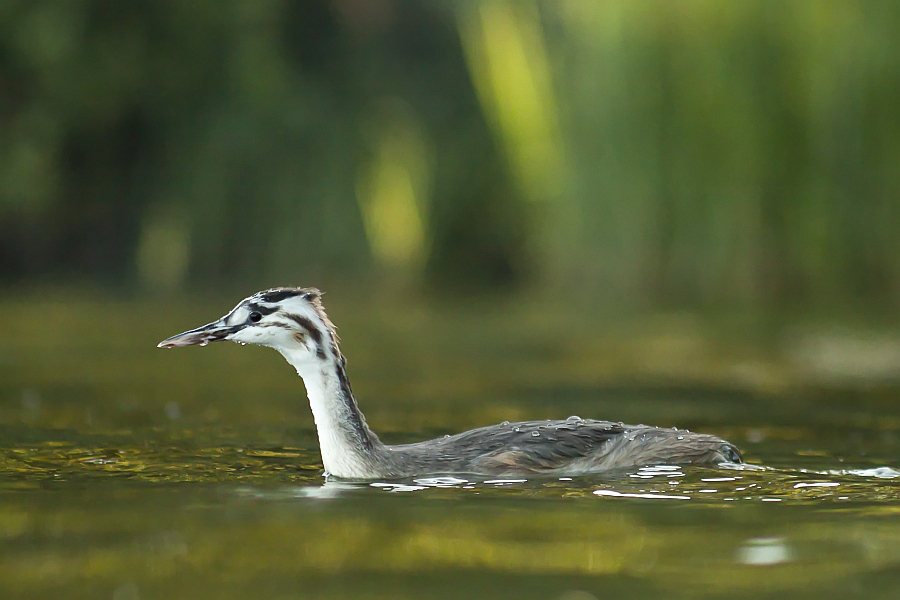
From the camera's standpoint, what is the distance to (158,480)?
7.12m

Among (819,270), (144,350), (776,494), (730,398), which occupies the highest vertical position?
(819,270)

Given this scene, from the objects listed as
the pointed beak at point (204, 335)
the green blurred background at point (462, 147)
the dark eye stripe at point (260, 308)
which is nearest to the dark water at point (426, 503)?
the pointed beak at point (204, 335)

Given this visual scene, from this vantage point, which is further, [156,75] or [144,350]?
[156,75]

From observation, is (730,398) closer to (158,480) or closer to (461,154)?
(158,480)

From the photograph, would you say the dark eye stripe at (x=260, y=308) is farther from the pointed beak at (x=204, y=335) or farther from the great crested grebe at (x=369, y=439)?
the pointed beak at (x=204, y=335)

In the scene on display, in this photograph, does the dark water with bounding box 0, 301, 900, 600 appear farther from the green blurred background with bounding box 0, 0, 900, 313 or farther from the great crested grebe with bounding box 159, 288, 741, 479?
the green blurred background with bounding box 0, 0, 900, 313

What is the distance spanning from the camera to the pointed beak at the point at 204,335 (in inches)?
300

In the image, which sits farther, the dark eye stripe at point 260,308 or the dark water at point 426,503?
the dark eye stripe at point 260,308

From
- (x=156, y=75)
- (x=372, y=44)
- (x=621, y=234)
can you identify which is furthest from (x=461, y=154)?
(x=621, y=234)

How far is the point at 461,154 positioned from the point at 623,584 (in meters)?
25.6

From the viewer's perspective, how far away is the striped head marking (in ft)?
25.2

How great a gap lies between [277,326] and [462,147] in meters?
22.9

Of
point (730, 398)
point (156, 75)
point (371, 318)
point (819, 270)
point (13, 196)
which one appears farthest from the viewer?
point (156, 75)

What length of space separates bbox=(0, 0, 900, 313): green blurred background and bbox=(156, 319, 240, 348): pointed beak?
12.1 metres
